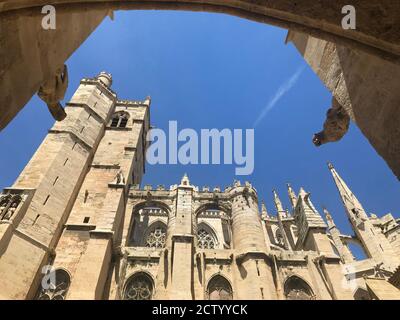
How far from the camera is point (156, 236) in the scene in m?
21.9

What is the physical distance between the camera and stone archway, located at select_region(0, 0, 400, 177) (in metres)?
2.20

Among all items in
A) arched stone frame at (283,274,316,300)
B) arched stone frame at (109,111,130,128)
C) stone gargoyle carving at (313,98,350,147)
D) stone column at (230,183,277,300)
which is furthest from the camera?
arched stone frame at (109,111,130,128)

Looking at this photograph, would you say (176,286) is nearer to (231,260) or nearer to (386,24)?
(231,260)

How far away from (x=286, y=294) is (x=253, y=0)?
54.2 feet

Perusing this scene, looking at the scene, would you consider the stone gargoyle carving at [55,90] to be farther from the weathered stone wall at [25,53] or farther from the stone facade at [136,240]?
the stone facade at [136,240]

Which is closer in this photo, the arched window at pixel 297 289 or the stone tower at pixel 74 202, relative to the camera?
the stone tower at pixel 74 202

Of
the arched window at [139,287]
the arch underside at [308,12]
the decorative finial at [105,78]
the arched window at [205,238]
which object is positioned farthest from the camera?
the decorative finial at [105,78]

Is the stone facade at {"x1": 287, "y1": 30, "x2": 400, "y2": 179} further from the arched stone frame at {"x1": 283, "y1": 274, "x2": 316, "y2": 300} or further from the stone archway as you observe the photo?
the arched stone frame at {"x1": 283, "y1": 274, "x2": 316, "y2": 300}

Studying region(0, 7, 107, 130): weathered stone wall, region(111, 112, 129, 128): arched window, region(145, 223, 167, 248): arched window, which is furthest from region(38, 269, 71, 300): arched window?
region(111, 112, 129, 128): arched window

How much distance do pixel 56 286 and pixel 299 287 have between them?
13.2 m

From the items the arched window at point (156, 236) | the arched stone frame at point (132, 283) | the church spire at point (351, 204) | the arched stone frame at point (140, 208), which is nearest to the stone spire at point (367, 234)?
the church spire at point (351, 204)

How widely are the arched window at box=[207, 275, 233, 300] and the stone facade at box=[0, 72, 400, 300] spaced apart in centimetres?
6

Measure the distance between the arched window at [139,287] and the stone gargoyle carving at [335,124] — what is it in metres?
14.2

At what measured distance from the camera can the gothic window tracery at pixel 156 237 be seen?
21.1 m
